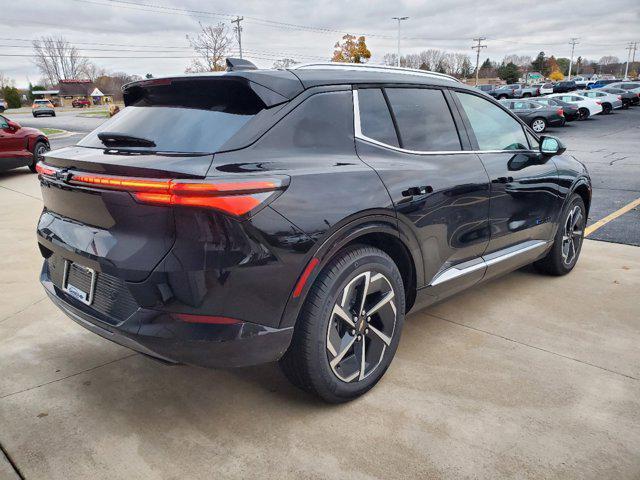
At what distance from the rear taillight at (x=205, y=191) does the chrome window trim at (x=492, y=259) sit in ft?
4.64

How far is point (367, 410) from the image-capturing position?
107 inches

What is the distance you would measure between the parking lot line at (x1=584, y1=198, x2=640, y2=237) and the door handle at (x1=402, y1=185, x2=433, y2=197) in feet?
12.6

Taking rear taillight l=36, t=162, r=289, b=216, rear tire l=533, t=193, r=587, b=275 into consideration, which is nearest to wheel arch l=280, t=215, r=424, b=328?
rear taillight l=36, t=162, r=289, b=216

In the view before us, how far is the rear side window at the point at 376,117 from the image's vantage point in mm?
2840

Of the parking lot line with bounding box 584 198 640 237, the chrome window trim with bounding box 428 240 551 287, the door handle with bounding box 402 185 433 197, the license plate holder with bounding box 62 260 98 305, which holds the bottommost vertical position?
the parking lot line with bounding box 584 198 640 237

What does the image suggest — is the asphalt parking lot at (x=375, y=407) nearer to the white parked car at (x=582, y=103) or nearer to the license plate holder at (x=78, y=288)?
the license plate holder at (x=78, y=288)

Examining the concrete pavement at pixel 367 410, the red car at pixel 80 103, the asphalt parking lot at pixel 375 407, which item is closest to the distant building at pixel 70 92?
the red car at pixel 80 103

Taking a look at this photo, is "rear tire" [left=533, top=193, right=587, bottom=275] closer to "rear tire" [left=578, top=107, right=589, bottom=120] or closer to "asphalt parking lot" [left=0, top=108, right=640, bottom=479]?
"asphalt parking lot" [left=0, top=108, right=640, bottom=479]

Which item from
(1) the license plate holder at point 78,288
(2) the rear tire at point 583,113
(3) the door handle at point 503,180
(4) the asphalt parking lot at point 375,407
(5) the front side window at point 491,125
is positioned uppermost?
(5) the front side window at point 491,125

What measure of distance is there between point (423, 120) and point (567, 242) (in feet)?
7.46

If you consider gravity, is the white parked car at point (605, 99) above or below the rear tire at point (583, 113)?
above

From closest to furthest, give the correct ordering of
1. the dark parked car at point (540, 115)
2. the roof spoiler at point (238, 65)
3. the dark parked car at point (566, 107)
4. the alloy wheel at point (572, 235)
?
the roof spoiler at point (238, 65) < the alloy wheel at point (572, 235) < the dark parked car at point (540, 115) < the dark parked car at point (566, 107)

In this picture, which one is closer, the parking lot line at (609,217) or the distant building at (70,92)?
the parking lot line at (609,217)

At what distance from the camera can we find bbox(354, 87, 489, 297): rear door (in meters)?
2.83
